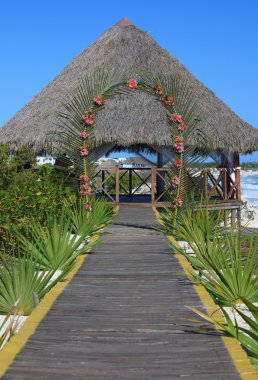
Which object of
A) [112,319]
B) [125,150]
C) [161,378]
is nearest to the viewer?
[161,378]

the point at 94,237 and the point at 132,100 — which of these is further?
the point at 132,100

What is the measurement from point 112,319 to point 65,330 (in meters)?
0.46

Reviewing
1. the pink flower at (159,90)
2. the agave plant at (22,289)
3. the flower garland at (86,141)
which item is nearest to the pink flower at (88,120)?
the flower garland at (86,141)

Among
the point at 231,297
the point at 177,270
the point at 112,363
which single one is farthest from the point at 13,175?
the point at 112,363

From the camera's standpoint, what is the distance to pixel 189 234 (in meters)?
8.77

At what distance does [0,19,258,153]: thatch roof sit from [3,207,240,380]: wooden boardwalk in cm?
799

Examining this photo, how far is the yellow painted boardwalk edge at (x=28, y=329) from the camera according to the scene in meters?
3.89

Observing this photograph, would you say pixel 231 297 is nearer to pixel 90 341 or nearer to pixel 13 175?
pixel 90 341

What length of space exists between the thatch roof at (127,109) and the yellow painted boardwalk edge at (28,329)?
8668 mm

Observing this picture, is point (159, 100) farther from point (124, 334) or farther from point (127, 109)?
point (124, 334)

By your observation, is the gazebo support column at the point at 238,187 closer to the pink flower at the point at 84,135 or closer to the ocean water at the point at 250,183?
the pink flower at the point at 84,135

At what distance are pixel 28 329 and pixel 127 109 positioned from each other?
1118cm

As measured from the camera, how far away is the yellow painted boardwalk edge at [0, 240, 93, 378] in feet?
12.8

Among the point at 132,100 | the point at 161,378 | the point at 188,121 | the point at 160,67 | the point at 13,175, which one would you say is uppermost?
the point at 160,67
